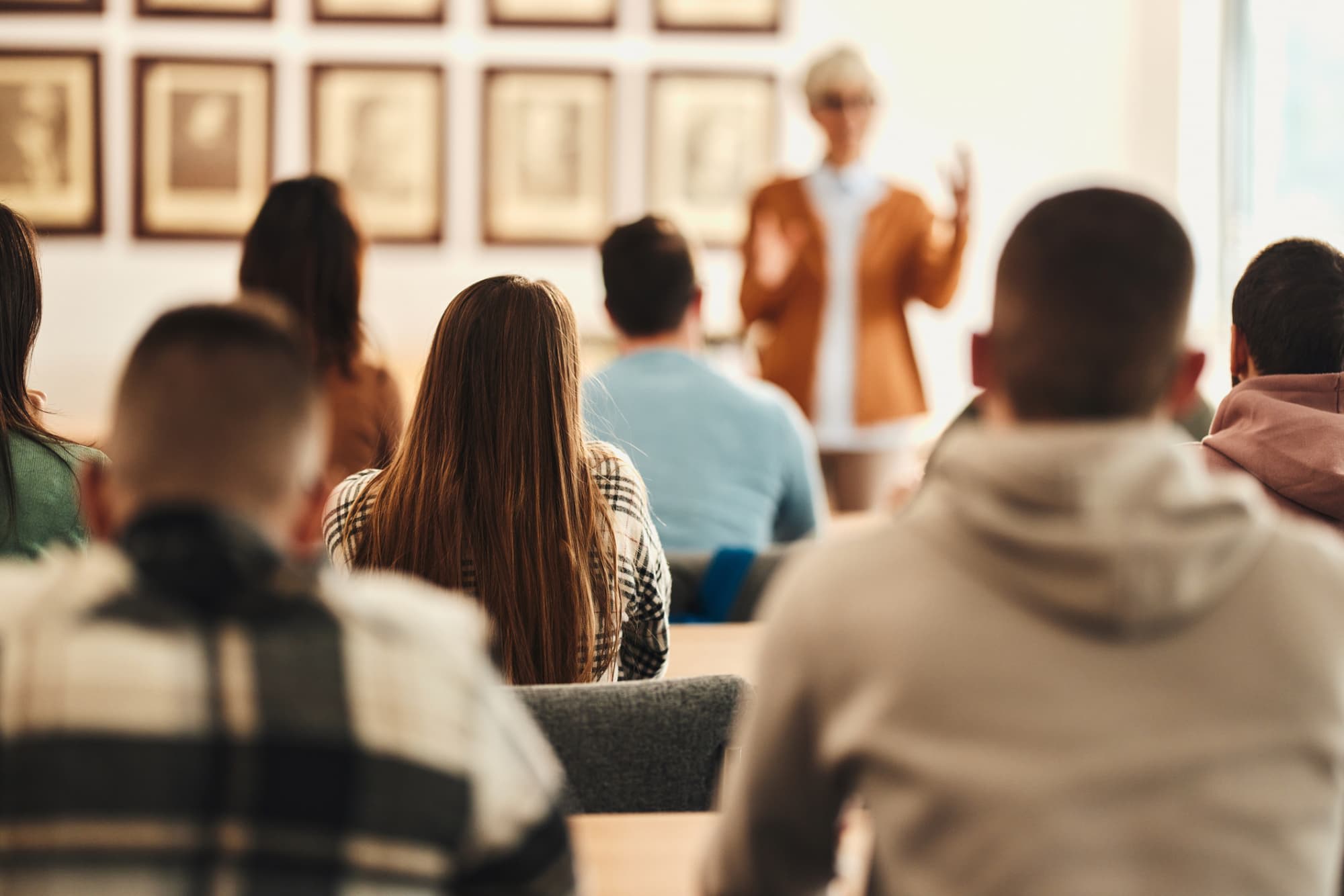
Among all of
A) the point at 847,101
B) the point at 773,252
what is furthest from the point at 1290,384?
the point at 847,101

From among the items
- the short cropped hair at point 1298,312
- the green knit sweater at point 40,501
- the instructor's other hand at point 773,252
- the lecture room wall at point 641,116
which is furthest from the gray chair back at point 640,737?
the lecture room wall at point 641,116

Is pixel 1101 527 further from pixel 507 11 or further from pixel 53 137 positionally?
pixel 53 137

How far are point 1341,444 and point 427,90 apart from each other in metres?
4.04

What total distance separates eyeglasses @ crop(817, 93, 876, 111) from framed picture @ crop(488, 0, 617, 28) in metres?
1.38

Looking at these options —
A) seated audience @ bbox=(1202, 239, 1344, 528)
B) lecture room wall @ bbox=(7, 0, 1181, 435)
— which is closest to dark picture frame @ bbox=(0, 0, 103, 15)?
lecture room wall @ bbox=(7, 0, 1181, 435)

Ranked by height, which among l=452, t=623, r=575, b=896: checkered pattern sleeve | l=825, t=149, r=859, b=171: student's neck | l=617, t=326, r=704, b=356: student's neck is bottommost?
l=452, t=623, r=575, b=896: checkered pattern sleeve

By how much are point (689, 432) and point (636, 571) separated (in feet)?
2.63

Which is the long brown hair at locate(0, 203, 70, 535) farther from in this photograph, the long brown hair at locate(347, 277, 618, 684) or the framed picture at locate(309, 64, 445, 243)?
A: the framed picture at locate(309, 64, 445, 243)

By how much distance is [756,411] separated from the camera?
268 centimetres

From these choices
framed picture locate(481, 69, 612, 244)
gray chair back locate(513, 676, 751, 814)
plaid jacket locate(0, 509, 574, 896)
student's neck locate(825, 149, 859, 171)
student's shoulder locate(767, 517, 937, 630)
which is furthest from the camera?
framed picture locate(481, 69, 612, 244)

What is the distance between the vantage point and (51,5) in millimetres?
5156

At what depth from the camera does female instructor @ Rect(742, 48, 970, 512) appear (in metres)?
4.30

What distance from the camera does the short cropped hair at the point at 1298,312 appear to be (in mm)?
1980

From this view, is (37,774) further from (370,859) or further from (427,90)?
(427,90)
